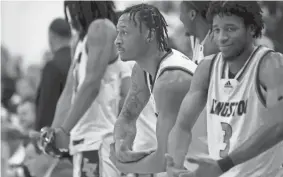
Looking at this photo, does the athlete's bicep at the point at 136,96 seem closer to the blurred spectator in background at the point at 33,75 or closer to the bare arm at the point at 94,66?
the bare arm at the point at 94,66

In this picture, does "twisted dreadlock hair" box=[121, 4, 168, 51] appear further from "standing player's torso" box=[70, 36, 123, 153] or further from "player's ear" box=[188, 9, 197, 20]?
"standing player's torso" box=[70, 36, 123, 153]

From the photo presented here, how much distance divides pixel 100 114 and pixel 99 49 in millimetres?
472

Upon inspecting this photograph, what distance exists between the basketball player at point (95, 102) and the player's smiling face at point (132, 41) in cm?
116

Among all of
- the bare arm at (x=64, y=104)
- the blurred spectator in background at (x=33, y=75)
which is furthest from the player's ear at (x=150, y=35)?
the blurred spectator in background at (x=33, y=75)

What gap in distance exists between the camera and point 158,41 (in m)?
4.88

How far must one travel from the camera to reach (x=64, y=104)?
257 inches

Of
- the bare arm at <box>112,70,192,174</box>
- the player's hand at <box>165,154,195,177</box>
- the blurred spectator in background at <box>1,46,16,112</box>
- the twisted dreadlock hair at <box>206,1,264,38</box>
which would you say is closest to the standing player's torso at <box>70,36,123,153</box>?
the bare arm at <box>112,70,192,174</box>

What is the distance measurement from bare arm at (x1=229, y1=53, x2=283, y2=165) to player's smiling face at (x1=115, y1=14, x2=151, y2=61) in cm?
110

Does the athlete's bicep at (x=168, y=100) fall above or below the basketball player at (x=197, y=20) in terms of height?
below

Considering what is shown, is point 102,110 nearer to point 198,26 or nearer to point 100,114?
point 100,114

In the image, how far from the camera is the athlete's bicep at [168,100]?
14.9 feet

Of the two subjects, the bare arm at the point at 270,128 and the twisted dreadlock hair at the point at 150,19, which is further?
the twisted dreadlock hair at the point at 150,19

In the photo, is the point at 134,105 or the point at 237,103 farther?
the point at 134,105

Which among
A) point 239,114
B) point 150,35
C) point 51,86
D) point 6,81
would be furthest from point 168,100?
point 6,81
